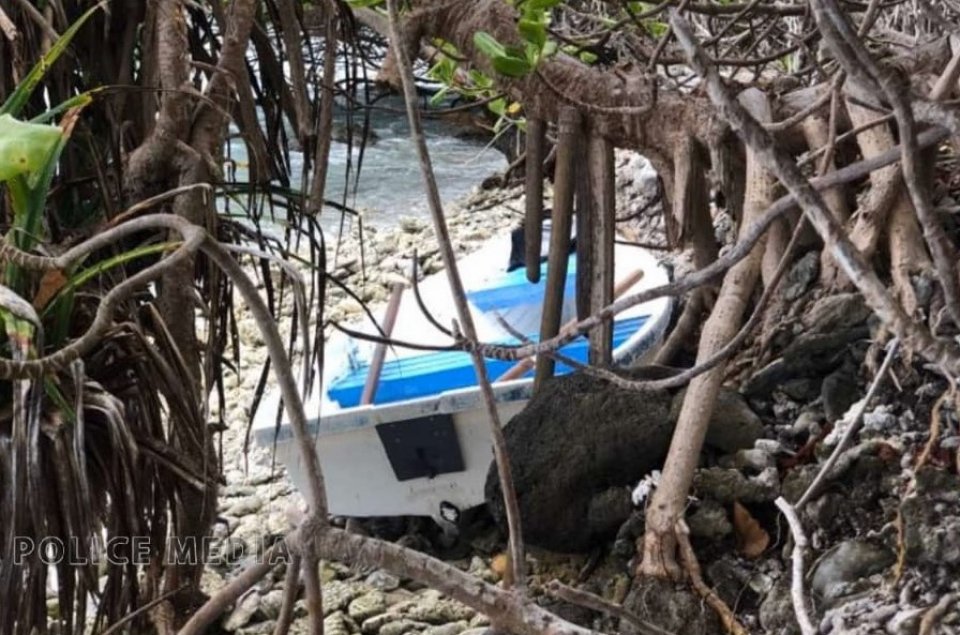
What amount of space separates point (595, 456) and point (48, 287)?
921 millimetres

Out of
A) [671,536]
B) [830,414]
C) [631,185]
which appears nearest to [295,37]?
[671,536]

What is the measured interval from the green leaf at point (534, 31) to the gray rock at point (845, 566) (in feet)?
2.44

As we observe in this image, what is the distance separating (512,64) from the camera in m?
1.36

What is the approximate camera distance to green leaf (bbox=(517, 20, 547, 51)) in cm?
131

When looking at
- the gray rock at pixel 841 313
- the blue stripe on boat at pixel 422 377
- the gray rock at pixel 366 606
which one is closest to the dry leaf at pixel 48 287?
the gray rock at pixel 366 606

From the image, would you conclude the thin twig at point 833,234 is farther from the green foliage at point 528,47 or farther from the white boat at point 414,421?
the white boat at point 414,421

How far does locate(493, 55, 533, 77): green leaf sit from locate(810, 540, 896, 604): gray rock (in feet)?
2.40

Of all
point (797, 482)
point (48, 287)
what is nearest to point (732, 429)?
point (797, 482)

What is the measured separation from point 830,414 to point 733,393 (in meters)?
0.17

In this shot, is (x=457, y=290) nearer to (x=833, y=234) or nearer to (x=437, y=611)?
(x=833, y=234)

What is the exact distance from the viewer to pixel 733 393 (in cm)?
177

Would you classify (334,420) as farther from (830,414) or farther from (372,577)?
(830,414)

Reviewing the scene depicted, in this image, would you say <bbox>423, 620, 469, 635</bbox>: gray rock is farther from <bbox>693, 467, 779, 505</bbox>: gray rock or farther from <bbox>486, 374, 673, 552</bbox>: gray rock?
<bbox>693, 467, 779, 505</bbox>: gray rock

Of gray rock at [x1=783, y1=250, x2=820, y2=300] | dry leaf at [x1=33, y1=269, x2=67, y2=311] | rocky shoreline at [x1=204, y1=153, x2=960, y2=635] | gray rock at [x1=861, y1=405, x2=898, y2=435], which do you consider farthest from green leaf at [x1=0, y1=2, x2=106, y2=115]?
gray rock at [x1=783, y1=250, x2=820, y2=300]
